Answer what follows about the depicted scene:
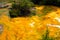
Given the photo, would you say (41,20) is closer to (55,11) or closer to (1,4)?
(55,11)

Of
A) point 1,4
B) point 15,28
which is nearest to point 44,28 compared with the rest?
point 15,28

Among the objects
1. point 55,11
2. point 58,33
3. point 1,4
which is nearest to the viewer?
point 58,33

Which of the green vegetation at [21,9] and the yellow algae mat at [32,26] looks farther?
the green vegetation at [21,9]

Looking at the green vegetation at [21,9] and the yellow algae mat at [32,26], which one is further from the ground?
the green vegetation at [21,9]

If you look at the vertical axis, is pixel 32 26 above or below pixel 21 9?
below

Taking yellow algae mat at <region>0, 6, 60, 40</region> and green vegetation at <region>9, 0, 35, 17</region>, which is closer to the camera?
yellow algae mat at <region>0, 6, 60, 40</region>

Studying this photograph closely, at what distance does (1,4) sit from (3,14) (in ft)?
7.83

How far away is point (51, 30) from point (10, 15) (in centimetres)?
365

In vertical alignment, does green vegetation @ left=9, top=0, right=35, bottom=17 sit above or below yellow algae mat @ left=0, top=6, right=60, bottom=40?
above

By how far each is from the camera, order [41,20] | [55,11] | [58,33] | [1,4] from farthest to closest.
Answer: [1,4] < [55,11] < [41,20] < [58,33]

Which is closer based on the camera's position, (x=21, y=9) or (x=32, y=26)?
(x=32, y=26)

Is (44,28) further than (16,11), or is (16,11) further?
(16,11)

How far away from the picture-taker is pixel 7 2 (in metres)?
17.5

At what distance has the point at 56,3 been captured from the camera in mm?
16453
